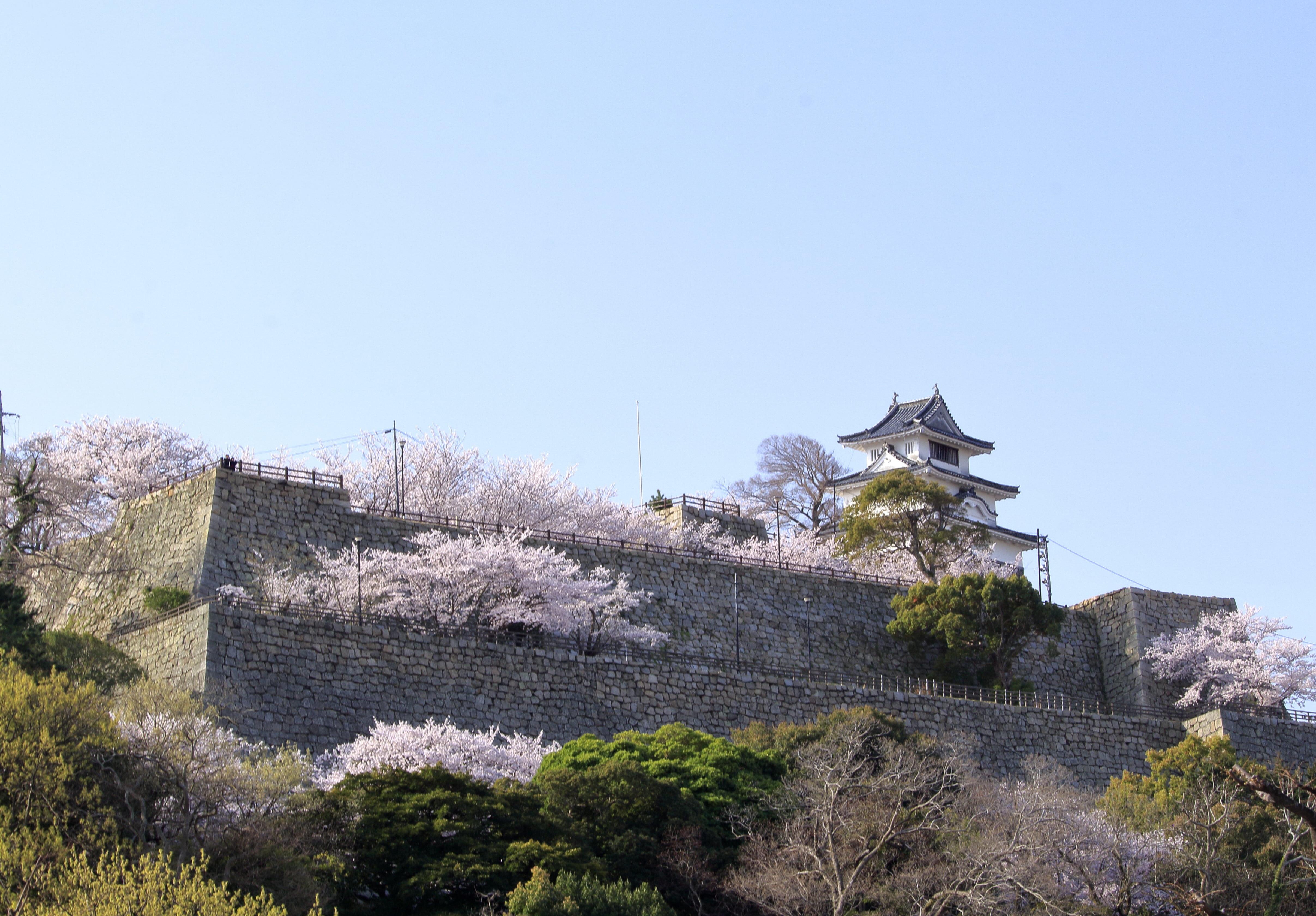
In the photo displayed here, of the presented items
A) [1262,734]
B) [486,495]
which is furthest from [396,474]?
[1262,734]

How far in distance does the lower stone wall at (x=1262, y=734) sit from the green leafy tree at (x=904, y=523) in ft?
23.9

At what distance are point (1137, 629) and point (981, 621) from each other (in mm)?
6048

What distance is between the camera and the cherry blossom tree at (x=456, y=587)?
31828mm

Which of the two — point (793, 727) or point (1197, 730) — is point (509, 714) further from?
point (1197, 730)

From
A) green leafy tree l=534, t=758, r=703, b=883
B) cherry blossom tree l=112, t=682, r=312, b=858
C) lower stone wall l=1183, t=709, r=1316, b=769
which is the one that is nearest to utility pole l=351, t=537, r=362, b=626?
green leafy tree l=534, t=758, r=703, b=883

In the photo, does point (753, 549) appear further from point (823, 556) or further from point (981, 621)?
point (981, 621)

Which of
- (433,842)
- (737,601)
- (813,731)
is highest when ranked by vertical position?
(737,601)

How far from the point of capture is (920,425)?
56.5 meters

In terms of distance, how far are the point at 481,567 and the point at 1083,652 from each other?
1669 centimetres

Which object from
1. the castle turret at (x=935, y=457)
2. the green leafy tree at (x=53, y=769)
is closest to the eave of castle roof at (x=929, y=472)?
the castle turret at (x=935, y=457)

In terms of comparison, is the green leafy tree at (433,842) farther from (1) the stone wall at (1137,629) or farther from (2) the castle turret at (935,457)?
(2) the castle turret at (935,457)

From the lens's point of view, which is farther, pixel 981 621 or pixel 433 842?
pixel 981 621

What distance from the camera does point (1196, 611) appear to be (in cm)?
4184

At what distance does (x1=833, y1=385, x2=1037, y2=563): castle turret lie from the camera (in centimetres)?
5578
